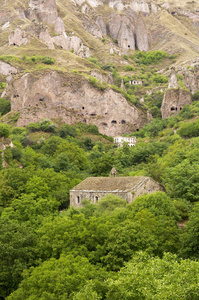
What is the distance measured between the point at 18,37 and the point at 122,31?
5828 centimetres

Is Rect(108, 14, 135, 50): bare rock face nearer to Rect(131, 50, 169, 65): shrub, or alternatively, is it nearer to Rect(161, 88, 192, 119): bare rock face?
Rect(131, 50, 169, 65): shrub

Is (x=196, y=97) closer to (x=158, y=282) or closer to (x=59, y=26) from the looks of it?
(x=59, y=26)

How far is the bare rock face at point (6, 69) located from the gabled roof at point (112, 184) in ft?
227

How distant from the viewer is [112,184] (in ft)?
143

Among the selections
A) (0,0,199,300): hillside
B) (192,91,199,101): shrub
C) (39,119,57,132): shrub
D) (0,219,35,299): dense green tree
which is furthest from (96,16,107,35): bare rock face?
(0,219,35,299): dense green tree

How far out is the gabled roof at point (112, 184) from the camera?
139 feet

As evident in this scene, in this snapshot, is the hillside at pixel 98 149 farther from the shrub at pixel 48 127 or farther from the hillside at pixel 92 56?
the hillside at pixel 92 56

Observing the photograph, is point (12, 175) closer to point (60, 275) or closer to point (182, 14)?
point (60, 275)

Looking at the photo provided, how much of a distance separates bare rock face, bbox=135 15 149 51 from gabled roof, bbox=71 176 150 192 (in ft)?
438

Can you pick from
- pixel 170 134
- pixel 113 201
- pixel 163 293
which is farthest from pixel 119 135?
pixel 163 293

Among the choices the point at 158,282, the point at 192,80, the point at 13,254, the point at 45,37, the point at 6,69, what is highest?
the point at 45,37

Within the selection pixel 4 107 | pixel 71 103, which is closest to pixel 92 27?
pixel 71 103

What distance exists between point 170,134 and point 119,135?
17.7 m

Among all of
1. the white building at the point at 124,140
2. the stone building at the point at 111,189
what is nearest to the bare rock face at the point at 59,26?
the white building at the point at 124,140
